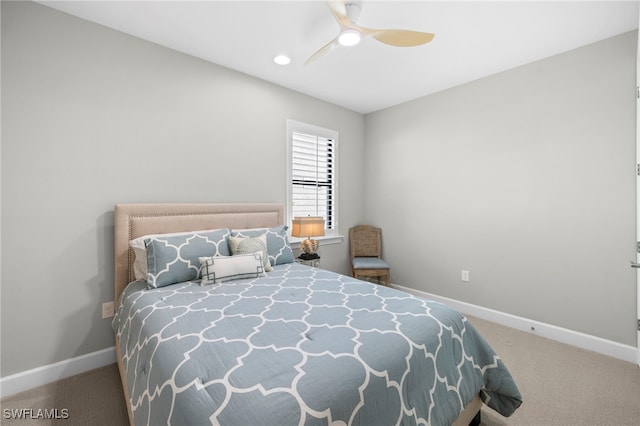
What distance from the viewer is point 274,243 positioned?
103 inches

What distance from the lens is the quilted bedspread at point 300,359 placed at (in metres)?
0.92

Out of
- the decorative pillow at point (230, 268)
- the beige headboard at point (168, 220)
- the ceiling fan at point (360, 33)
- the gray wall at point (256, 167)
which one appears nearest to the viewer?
the ceiling fan at point (360, 33)

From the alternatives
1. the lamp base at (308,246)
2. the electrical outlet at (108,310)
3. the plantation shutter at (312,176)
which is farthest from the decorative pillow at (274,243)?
the electrical outlet at (108,310)

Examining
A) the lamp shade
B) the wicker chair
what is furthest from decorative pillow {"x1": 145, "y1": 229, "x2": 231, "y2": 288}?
the wicker chair

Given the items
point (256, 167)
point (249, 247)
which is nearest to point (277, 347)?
point (249, 247)

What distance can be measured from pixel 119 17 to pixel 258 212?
194 cm

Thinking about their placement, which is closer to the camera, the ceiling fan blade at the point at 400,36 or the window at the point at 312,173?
the ceiling fan blade at the point at 400,36

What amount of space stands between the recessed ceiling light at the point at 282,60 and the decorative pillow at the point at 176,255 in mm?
1776

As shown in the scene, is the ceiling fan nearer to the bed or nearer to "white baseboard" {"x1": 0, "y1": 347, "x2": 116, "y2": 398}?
the bed

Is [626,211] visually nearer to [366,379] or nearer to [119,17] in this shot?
[366,379]

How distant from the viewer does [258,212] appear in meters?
3.02

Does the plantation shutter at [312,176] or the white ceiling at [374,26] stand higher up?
the white ceiling at [374,26]

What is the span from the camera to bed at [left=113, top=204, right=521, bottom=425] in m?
0.93

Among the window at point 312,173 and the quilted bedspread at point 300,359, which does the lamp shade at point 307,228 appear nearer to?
the window at point 312,173
